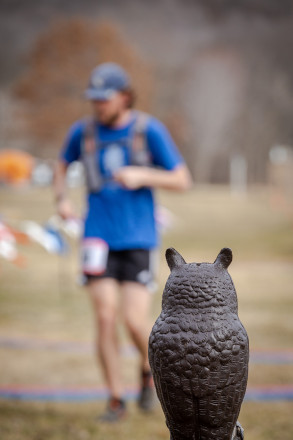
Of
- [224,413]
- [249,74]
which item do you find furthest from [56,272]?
[249,74]

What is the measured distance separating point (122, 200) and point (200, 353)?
6.62 ft

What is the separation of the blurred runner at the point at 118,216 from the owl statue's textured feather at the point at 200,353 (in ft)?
6.09

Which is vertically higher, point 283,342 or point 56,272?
point 56,272

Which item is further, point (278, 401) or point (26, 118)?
point (26, 118)

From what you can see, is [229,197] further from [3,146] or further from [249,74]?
[249,74]

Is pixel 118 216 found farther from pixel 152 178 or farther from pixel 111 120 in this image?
pixel 111 120

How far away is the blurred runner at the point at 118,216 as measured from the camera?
3.21 metres

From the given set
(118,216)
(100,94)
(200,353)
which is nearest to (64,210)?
(118,216)

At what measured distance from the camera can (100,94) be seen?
3.24 meters

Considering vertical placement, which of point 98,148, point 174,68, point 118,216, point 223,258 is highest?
point 174,68

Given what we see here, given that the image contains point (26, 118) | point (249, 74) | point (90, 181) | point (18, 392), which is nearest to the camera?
point (90, 181)

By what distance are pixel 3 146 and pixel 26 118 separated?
3014 millimetres

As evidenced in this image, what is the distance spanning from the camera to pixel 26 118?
22.8 m

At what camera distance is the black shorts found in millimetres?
3232
